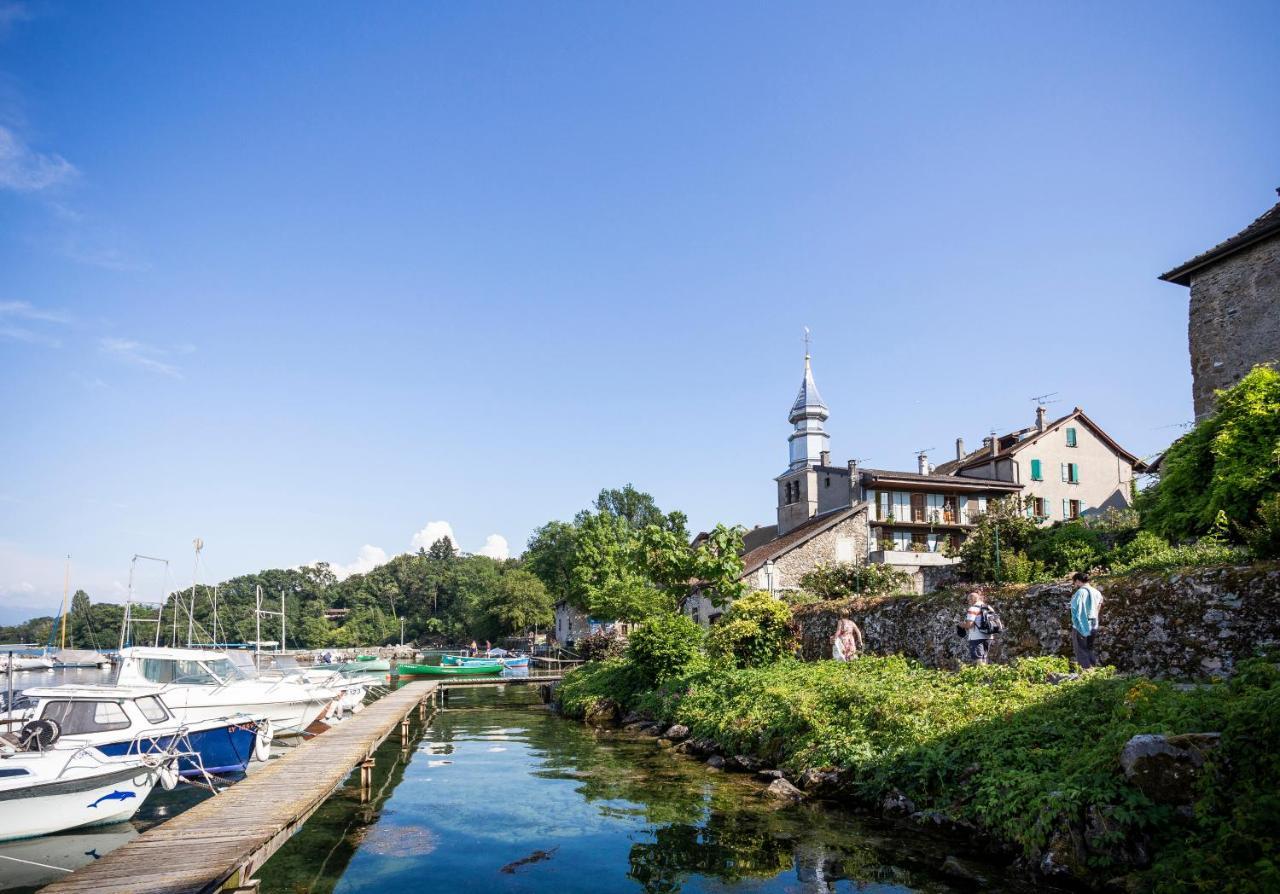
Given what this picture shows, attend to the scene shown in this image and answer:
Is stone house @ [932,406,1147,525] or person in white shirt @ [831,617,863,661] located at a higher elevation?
stone house @ [932,406,1147,525]

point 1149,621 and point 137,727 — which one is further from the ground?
point 1149,621

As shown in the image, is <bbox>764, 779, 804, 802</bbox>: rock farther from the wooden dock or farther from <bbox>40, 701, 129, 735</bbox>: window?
<bbox>40, 701, 129, 735</bbox>: window

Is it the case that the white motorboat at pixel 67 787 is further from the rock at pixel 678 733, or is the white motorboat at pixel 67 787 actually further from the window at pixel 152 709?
the rock at pixel 678 733

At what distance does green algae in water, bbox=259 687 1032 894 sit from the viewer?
10898 millimetres

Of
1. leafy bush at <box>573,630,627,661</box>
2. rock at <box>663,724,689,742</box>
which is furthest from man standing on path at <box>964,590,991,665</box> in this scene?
leafy bush at <box>573,630,627,661</box>

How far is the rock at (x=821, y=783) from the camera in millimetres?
14695

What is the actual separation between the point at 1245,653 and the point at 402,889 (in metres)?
13.6

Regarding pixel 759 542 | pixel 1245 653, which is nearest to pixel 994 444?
pixel 759 542

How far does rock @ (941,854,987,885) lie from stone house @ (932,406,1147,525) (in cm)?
4267

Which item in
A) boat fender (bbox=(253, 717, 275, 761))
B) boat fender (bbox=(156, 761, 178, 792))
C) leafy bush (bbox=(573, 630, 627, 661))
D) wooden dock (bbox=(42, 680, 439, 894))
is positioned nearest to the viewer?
wooden dock (bbox=(42, 680, 439, 894))

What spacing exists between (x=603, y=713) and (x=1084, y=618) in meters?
18.5

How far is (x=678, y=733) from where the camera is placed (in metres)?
22.3

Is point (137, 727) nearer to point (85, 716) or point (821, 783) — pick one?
point (85, 716)

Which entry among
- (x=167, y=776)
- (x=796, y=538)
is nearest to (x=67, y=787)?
(x=167, y=776)
